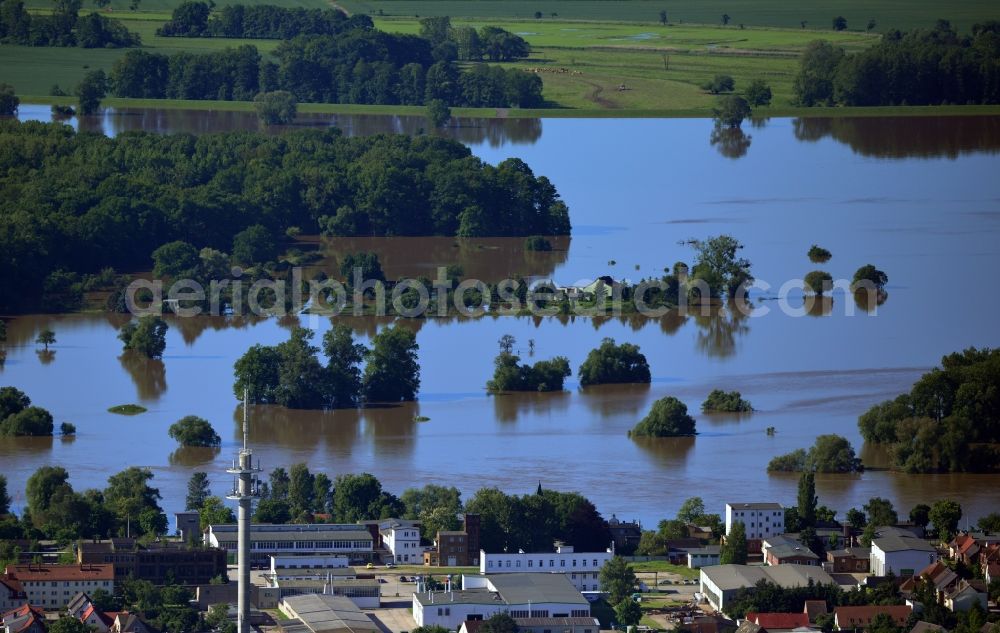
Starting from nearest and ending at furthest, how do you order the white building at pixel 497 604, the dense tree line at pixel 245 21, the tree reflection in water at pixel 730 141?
the white building at pixel 497 604 → the tree reflection in water at pixel 730 141 → the dense tree line at pixel 245 21

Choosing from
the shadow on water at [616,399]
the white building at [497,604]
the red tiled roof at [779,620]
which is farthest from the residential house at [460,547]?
the shadow on water at [616,399]

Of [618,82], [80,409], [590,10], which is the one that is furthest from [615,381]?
[590,10]

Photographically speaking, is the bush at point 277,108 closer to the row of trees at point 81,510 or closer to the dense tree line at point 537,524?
the row of trees at point 81,510

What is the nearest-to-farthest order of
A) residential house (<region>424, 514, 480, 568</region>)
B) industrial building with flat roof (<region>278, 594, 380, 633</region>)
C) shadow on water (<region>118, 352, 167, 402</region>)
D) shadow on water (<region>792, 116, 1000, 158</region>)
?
industrial building with flat roof (<region>278, 594, 380, 633</region>), residential house (<region>424, 514, 480, 568</region>), shadow on water (<region>118, 352, 167, 402</region>), shadow on water (<region>792, 116, 1000, 158</region>)

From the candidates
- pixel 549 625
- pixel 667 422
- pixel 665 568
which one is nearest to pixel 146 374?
pixel 667 422

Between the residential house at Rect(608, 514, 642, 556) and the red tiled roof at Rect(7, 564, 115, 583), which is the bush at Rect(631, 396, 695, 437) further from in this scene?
the red tiled roof at Rect(7, 564, 115, 583)

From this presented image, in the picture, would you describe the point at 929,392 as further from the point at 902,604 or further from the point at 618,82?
the point at 618,82

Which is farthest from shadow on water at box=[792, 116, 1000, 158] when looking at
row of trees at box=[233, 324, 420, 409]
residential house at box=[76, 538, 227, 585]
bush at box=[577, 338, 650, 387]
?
residential house at box=[76, 538, 227, 585]
